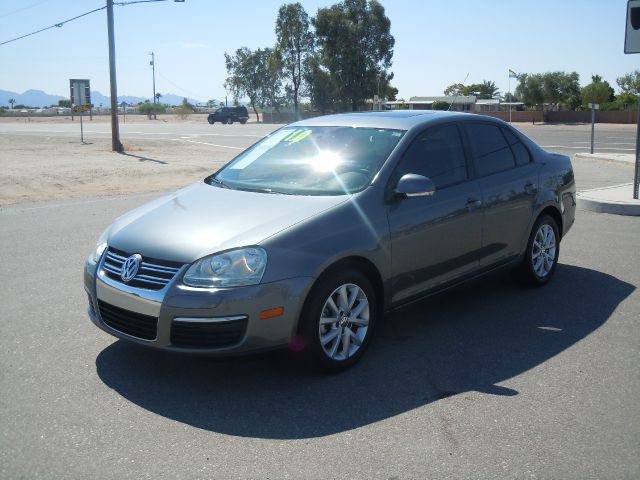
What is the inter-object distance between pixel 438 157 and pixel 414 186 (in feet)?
2.58

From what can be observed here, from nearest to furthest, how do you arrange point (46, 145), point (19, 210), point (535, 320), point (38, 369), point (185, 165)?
1. point (38, 369)
2. point (535, 320)
3. point (19, 210)
4. point (185, 165)
5. point (46, 145)

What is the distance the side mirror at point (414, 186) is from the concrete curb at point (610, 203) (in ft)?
23.3

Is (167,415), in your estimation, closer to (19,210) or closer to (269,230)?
(269,230)

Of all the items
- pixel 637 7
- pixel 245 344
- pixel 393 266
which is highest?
pixel 637 7

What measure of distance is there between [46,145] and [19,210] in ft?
61.8

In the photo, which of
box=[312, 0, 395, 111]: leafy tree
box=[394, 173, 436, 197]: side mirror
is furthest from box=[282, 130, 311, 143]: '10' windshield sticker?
box=[312, 0, 395, 111]: leafy tree

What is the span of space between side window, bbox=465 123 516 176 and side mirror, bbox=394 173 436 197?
108 centimetres

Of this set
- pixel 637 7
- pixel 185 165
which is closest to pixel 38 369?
pixel 637 7

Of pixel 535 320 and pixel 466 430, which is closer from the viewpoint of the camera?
pixel 466 430

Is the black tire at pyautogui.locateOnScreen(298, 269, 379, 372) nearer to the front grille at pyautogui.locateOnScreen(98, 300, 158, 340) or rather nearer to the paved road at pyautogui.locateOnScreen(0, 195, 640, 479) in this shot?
the paved road at pyautogui.locateOnScreen(0, 195, 640, 479)

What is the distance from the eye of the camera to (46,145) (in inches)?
1147

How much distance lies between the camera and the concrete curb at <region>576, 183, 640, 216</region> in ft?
35.6

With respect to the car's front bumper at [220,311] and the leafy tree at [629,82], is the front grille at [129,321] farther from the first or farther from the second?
the leafy tree at [629,82]

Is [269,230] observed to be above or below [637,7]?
below
